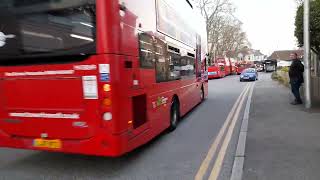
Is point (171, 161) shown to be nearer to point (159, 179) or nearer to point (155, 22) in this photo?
point (159, 179)

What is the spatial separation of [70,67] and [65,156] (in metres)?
2.28

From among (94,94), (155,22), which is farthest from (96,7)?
(155,22)

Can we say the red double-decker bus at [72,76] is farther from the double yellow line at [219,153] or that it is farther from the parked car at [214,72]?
A: the parked car at [214,72]

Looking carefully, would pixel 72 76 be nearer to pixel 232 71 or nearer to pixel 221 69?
pixel 221 69

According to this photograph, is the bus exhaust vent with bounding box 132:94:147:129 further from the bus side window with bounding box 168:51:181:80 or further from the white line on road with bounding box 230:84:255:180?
the bus side window with bounding box 168:51:181:80

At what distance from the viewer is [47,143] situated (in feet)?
20.4

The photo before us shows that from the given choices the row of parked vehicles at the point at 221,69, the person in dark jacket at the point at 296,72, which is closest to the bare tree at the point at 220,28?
the row of parked vehicles at the point at 221,69

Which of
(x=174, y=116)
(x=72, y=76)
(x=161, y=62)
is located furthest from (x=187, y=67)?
(x=72, y=76)

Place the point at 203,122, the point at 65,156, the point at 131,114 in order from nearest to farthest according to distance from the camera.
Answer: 1. the point at 131,114
2. the point at 65,156
3. the point at 203,122

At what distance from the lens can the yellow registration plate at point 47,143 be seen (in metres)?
6.16

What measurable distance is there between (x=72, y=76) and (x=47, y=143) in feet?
3.92

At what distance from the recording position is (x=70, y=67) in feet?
19.5

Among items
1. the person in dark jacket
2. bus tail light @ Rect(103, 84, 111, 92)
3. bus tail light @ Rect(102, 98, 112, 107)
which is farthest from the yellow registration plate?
the person in dark jacket

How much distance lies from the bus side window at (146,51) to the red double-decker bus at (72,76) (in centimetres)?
6
